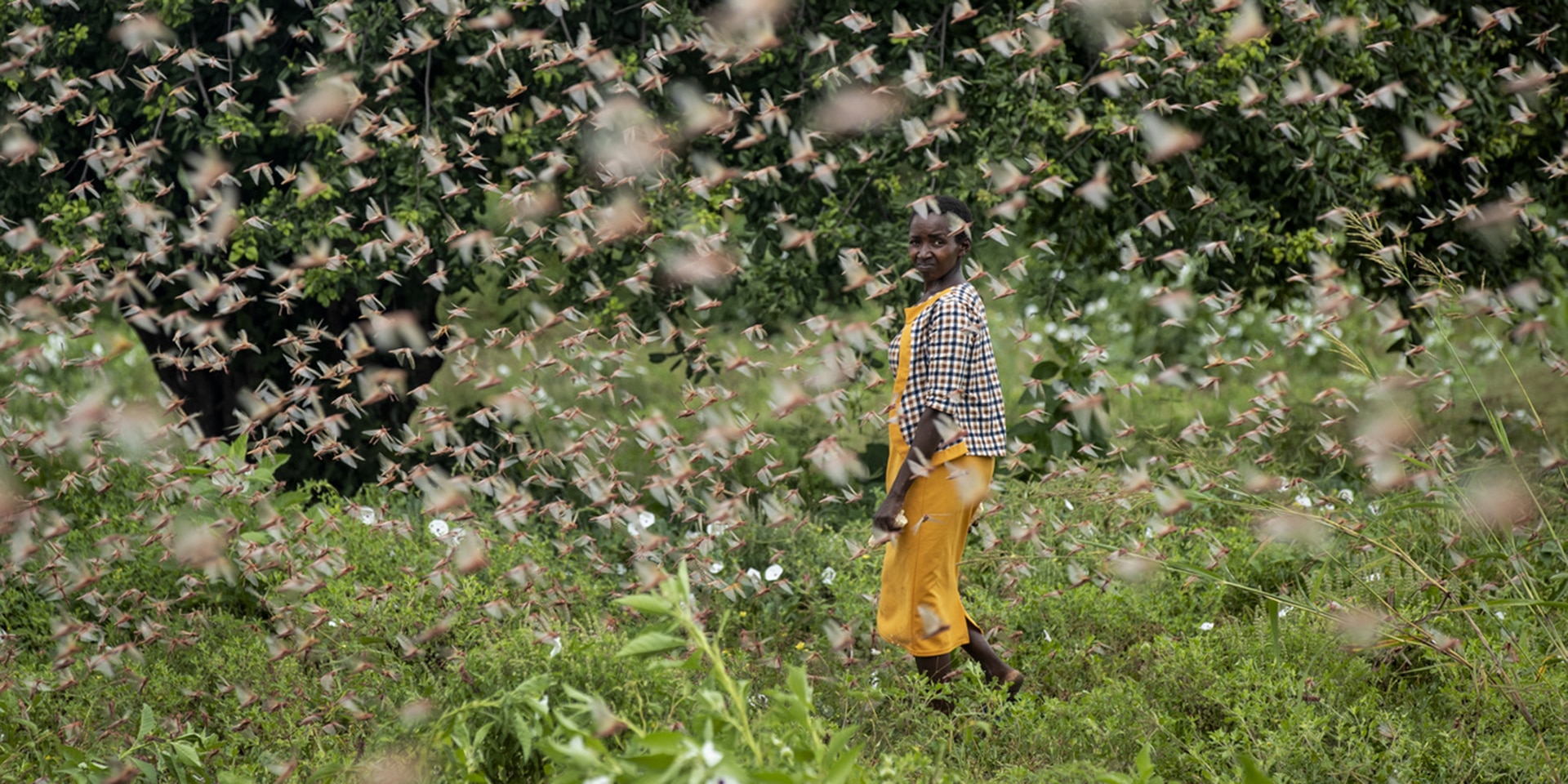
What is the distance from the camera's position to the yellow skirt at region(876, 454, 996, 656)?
3645 millimetres

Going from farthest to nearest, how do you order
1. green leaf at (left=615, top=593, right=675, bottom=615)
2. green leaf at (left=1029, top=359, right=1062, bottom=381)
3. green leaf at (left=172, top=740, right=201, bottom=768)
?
green leaf at (left=1029, top=359, right=1062, bottom=381)
green leaf at (left=172, top=740, right=201, bottom=768)
green leaf at (left=615, top=593, right=675, bottom=615)

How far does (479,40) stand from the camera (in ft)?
17.7

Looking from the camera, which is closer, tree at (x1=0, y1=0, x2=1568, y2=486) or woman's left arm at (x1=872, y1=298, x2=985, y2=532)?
woman's left arm at (x1=872, y1=298, x2=985, y2=532)

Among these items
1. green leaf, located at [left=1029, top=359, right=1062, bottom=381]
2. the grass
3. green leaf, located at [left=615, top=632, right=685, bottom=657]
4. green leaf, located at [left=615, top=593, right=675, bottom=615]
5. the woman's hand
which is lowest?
green leaf, located at [left=1029, top=359, right=1062, bottom=381]

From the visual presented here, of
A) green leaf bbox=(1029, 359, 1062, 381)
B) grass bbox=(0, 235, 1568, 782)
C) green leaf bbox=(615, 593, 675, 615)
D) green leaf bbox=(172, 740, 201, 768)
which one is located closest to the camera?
green leaf bbox=(615, 593, 675, 615)

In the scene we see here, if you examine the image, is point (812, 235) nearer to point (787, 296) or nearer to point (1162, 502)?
point (787, 296)

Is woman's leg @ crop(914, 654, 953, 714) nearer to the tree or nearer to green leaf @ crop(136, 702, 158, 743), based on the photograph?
the tree

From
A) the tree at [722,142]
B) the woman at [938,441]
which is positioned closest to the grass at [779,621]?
the woman at [938,441]

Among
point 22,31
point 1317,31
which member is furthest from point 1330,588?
point 22,31

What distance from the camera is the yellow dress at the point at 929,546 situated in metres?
3.64

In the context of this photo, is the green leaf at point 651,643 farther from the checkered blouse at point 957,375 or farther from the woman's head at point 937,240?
the woman's head at point 937,240

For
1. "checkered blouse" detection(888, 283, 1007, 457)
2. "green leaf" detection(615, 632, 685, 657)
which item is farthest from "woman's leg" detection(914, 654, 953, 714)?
"green leaf" detection(615, 632, 685, 657)

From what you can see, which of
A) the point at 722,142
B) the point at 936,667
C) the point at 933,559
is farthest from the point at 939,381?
the point at 722,142

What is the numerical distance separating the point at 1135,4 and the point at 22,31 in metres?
4.19
